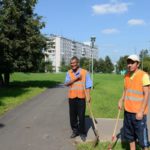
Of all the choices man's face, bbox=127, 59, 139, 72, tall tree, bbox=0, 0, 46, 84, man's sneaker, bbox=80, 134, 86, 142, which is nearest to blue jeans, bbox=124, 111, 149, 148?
man's face, bbox=127, 59, 139, 72

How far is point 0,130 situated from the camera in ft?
35.4

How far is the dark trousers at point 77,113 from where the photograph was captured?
9469 mm

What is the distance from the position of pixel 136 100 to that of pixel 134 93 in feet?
0.43

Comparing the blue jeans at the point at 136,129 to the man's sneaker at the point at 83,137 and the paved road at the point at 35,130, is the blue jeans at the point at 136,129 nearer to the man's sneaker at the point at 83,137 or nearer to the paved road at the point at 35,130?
the paved road at the point at 35,130

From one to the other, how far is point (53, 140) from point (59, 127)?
6.26 ft

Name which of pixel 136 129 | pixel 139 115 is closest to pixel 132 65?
pixel 139 115

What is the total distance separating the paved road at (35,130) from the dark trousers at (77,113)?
364 millimetres

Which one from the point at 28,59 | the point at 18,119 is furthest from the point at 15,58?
the point at 18,119

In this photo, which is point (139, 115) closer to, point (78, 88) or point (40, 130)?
point (78, 88)

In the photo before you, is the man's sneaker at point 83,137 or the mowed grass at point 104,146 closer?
the mowed grass at point 104,146

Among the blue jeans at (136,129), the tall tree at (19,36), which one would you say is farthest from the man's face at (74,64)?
the tall tree at (19,36)

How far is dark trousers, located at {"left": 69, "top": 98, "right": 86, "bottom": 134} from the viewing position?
947 cm

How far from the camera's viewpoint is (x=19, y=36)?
100 ft

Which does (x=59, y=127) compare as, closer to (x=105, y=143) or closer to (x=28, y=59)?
(x=105, y=143)
